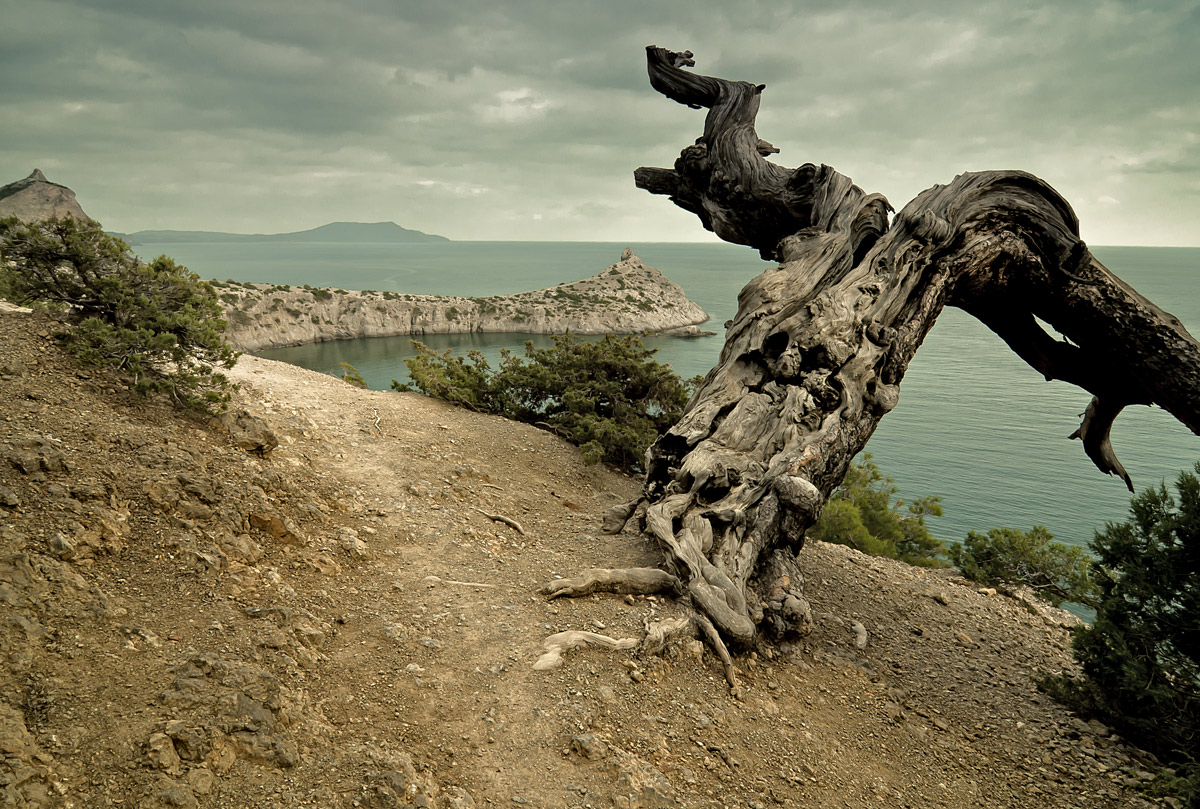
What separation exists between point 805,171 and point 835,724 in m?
7.85

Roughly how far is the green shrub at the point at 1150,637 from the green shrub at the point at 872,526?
6.98 metres

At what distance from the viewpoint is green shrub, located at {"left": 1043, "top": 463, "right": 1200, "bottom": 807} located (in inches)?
239

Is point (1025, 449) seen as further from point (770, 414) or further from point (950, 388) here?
point (770, 414)

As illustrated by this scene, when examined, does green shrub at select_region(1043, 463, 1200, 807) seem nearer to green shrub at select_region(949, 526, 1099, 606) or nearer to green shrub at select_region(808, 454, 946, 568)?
green shrub at select_region(949, 526, 1099, 606)

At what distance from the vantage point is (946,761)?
5527mm

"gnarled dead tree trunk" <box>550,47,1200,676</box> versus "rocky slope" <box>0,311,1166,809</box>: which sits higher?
"gnarled dead tree trunk" <box>550,47,1200,676</box>

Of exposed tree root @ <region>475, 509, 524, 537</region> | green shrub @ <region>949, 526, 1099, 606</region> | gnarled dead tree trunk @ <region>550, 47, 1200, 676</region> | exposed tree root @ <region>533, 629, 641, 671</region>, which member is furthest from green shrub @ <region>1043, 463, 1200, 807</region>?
exposed tree root @ <region>475, 509, 524, 537</region>

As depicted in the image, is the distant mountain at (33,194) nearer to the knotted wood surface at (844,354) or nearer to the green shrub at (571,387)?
the green shrub at (571,387)

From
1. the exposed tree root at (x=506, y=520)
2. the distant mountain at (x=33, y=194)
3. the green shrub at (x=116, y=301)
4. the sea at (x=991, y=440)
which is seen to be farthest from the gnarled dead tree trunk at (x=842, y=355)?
the distant mountain at (x=33, y=194)

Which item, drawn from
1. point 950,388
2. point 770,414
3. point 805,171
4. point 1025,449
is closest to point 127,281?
point 770,414

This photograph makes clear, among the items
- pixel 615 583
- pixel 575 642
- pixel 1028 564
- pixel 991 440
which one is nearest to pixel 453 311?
pixel 991 440

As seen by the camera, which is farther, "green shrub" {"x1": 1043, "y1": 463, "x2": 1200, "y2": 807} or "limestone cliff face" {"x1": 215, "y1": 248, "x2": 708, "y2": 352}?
"limestone cliff face" {"x1": 215, "y1": 248, "x2": 708, "y2": 352}

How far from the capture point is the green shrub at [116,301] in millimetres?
8195

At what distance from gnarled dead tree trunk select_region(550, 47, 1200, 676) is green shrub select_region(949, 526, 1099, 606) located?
2591mm
